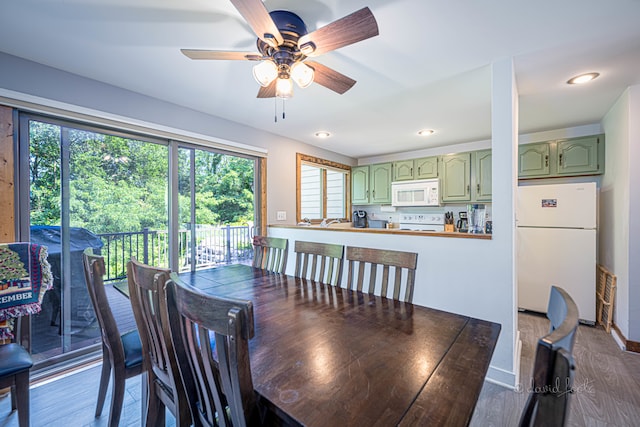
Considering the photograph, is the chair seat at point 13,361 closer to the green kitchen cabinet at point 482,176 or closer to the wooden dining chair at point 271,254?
the wooden dining chair at point 271,254

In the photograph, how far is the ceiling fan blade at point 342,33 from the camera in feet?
3.86

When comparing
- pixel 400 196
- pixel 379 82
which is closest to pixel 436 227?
pixel 400 196

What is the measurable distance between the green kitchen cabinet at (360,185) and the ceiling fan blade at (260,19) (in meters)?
3.94

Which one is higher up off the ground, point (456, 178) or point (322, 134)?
point (322, 134)

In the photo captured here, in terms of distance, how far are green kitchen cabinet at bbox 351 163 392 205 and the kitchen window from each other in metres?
0.16

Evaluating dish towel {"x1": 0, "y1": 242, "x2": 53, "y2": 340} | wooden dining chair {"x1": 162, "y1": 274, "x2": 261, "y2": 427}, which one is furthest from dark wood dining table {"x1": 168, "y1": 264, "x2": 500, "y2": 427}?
dish towel {"x1": 0, "y1": 242, "x2": 53, "y2": 340}

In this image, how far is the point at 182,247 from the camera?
2881mm

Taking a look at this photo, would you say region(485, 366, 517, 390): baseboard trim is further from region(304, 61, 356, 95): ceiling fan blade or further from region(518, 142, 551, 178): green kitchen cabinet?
region(518, 142, 551, 178): green kitchen cabinet

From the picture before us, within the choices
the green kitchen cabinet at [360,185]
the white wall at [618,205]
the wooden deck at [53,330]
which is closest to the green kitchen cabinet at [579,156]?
the white wall at [618,205]

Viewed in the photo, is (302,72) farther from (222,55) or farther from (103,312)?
(103,312)

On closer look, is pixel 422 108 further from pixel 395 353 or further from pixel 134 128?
pixel 134 128

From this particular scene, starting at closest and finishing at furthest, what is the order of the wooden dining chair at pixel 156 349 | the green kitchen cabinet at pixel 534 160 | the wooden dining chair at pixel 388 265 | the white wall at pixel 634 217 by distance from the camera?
the wooden dining chair at pixel 156 349, the wooden dining chair at pixel 388 265, the white wall at pixel 634 217, the green kitchen cabinet at pixel 534 160

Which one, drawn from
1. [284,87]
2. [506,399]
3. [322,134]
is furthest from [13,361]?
[322,134]

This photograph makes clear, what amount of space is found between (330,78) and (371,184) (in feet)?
11.5
